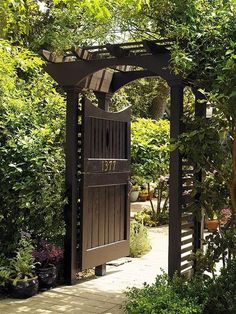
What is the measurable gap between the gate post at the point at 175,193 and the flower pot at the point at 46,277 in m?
1.46

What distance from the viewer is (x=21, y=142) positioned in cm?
556

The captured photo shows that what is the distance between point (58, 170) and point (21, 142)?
1.81 ft

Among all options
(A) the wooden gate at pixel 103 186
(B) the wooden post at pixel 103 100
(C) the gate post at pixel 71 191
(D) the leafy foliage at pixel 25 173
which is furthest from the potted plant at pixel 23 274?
(B) the wooden post at pixel 103 100

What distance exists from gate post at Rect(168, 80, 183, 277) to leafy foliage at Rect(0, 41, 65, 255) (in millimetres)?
1457

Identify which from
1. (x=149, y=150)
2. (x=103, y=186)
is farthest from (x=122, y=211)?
(x=149, y=150)

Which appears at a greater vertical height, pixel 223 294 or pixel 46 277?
pixel 223 294

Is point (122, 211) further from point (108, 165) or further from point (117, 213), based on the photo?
point (108, 165)

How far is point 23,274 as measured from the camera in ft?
16.9

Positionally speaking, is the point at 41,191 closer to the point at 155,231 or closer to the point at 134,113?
the point at 155,231

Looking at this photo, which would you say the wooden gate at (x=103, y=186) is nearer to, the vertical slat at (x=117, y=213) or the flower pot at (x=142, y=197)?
the vertical slat at (x=117, y=213)

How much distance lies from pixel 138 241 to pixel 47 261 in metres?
2.29

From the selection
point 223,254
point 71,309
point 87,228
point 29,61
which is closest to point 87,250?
point 87,228

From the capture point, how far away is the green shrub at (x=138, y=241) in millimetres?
7512

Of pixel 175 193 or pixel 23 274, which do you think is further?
pixel 23 274
